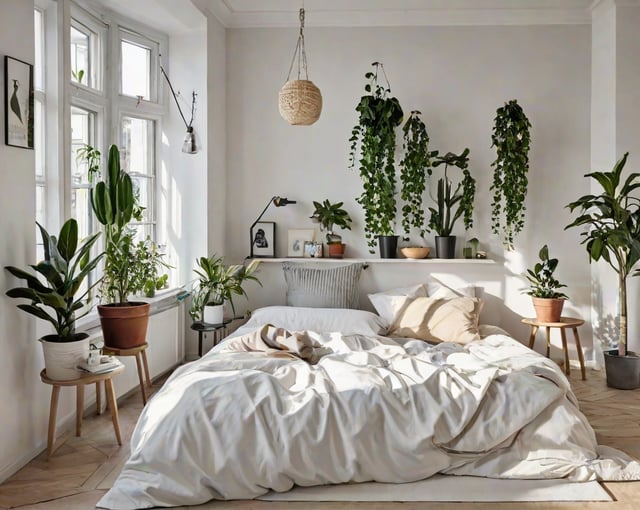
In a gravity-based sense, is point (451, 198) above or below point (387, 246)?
above

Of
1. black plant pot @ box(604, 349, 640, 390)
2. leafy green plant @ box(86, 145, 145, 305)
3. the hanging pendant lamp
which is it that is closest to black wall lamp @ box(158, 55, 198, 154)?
the hanging pendant lamp

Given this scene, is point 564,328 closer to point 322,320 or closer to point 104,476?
point 322,320

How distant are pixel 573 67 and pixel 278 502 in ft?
14.9

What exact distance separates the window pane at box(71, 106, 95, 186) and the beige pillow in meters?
2.58

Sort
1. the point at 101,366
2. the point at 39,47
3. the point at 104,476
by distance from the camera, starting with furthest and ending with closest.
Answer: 1. the point at 39,47
2. the point at 101,366
3. the point at 104,476

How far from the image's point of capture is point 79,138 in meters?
4.36

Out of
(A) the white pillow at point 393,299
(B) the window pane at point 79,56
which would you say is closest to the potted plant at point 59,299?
(B) the window pane at point 79,56

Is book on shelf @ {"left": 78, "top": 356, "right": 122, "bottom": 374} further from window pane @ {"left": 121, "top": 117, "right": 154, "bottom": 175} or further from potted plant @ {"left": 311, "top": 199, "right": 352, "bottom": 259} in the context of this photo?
potted plant @ {"left": 311, "top": 199, "right": 352, "bottom": 259}

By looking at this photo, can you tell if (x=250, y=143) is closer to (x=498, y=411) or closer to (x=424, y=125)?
→ (x=424, y=125)

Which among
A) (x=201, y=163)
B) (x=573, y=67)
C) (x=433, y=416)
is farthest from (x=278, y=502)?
(x=573, y=67)

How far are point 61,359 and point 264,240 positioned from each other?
2574mm

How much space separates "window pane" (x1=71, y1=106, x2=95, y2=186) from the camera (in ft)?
14.0

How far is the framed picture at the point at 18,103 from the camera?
10.1 ft

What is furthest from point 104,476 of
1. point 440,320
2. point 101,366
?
point 440,320
